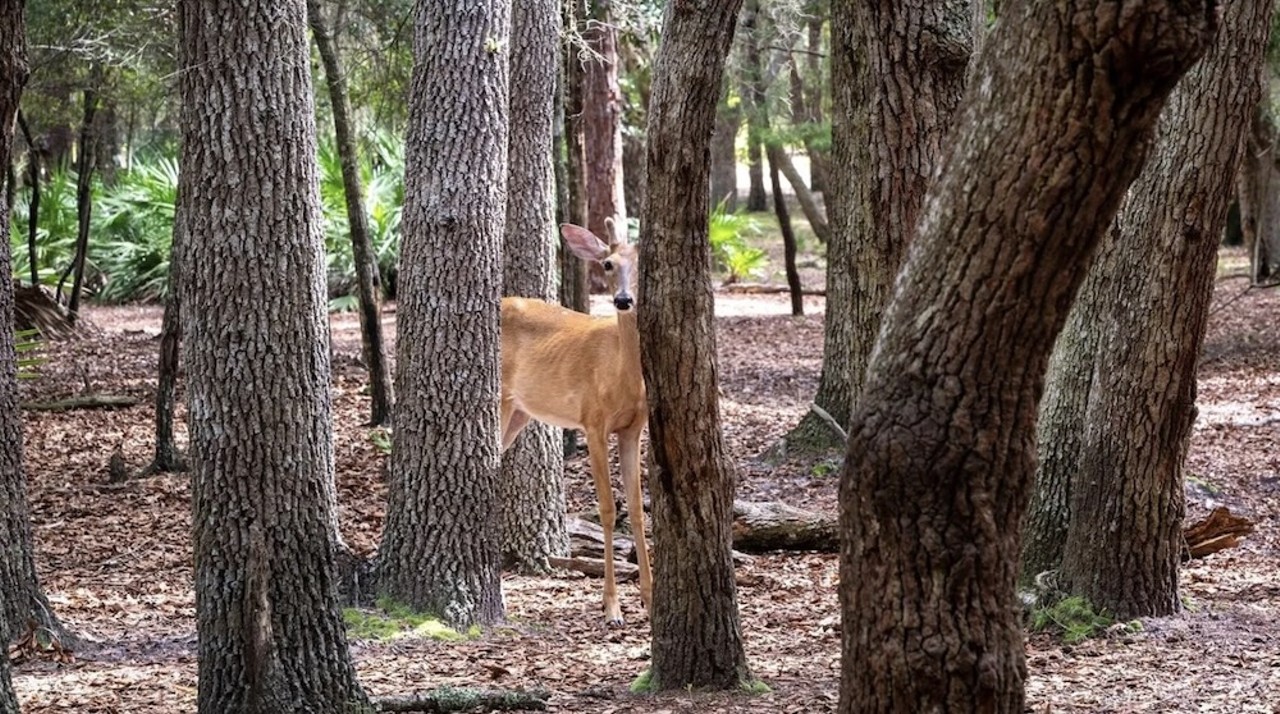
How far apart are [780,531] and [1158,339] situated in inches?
122

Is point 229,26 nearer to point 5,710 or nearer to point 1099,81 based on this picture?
point 5,710

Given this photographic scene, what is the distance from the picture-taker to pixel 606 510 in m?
8.51

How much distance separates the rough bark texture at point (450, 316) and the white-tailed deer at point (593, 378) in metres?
0.75

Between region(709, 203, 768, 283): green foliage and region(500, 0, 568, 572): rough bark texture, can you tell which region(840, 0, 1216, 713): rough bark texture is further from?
region(709, 203, 768, 283): green foliage

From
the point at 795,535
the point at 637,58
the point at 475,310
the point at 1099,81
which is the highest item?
the point at 637,58

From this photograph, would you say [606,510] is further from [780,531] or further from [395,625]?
[395,625]

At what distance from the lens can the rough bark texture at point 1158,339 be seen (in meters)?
6.52

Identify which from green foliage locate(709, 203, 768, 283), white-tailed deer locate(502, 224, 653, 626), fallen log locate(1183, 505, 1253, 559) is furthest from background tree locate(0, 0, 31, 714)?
green foliage locate(709, 203, 768, 283)

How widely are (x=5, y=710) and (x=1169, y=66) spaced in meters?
3.54

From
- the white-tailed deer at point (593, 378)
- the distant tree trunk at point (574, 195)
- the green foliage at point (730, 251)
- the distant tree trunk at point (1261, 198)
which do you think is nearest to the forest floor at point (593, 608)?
the white-tailed deer at point (593, 378)

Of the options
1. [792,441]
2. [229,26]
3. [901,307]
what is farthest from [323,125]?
[901,307]

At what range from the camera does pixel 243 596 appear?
5.08m

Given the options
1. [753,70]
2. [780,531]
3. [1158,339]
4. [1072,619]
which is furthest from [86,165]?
[1158,339]

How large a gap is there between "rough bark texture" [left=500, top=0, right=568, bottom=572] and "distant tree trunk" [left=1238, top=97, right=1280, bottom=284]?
1252cm
